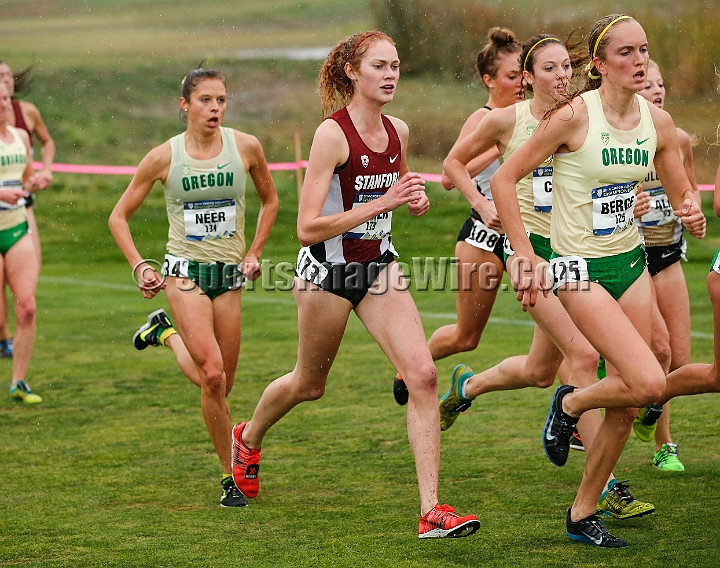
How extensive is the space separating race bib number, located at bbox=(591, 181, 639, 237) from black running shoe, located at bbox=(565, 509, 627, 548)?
1.31 metres

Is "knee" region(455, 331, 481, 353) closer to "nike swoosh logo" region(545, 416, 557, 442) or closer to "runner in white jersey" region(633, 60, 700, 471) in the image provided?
"runner in white jersey" region(633, 60, 700, 471)

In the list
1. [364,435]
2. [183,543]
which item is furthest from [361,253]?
[364,435]

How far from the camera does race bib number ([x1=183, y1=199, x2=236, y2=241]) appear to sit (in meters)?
6.45

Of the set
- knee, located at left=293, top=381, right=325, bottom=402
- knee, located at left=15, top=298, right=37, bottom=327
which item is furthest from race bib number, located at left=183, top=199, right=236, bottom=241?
knee, located at left=15, top=298, right=37, bottom=327

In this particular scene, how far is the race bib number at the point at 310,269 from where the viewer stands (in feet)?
18.0

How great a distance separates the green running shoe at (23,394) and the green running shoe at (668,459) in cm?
478

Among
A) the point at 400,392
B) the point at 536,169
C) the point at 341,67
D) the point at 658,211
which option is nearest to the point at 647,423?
the point at 658,211

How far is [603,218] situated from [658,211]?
6.64ft

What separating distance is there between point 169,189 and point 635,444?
3.29 m

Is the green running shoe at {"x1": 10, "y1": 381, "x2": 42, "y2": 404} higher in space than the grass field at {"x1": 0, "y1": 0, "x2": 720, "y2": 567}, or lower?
higher

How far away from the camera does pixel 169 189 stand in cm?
646

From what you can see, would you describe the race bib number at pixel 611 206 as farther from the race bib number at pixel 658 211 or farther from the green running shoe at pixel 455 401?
the green running shoe at pixel 455 401

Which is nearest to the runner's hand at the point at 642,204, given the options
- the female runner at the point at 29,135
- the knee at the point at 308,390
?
the knee at the point at 308,390

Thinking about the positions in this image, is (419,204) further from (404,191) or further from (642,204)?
(642,204)
